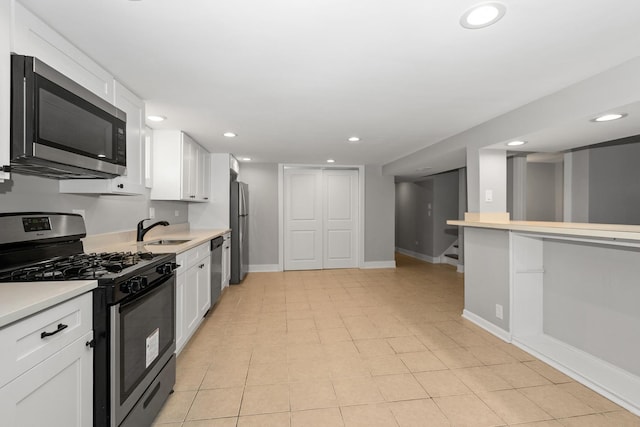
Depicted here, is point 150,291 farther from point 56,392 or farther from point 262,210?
point 262,210

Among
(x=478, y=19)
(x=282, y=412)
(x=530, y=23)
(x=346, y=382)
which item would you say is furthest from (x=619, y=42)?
(x=282, y=412)

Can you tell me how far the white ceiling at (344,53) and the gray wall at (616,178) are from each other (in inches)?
51.2

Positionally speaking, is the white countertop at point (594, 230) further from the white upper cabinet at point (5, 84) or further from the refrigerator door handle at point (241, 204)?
the refrigerator door handle at point (241, 204)

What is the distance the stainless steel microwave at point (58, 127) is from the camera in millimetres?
1303

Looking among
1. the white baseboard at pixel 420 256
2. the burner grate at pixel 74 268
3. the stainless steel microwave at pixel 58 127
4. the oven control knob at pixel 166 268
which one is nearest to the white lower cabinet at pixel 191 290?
the oven control knob at pixel 166 268

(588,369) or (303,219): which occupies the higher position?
(303,219)

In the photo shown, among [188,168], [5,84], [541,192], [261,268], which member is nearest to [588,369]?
[541,192]

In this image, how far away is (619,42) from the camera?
162cm

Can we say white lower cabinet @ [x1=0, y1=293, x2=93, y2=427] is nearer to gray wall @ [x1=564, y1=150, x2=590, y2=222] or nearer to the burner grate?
the burner grate

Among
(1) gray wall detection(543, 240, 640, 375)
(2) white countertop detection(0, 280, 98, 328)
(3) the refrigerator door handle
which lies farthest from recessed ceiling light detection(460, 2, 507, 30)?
(3) the refrigerator door handle

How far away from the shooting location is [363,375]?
2256 mm

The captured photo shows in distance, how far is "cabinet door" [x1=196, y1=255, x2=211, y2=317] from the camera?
9.89 ft

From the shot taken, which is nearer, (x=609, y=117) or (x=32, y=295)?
(x=32, y=295)

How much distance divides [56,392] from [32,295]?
0.37 metres
